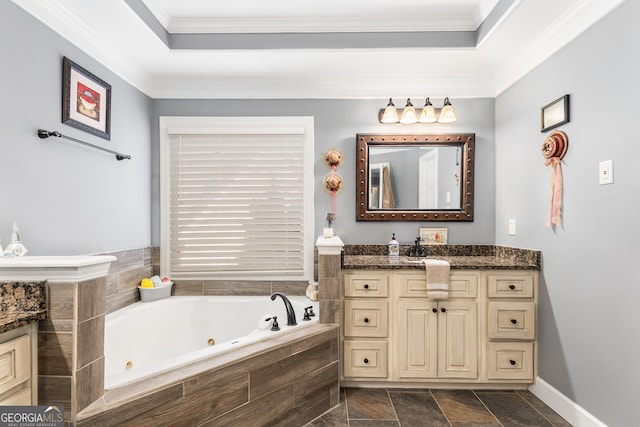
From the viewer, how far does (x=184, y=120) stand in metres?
2.94

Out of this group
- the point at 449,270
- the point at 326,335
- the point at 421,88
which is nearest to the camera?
the point at 326,335

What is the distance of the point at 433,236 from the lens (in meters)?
2.93

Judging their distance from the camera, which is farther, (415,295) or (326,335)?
(415,295)

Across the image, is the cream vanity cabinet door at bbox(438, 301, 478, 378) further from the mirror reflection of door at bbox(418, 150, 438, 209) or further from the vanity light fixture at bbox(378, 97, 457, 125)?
the vanity light fixture at bbox(378, 97, 457, 125)

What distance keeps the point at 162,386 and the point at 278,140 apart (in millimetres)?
2058

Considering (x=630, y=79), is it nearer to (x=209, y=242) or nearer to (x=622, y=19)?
(x=622, y=19)

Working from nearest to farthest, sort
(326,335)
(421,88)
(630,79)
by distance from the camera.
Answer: (630,79)
(326,335)
(421,88)

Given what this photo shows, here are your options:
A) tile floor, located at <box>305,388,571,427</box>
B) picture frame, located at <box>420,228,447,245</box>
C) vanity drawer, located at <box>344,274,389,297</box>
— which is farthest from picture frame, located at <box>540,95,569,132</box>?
tile floor, located at <box>305,388,571,427</box>

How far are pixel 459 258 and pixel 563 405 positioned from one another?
1.11 metres

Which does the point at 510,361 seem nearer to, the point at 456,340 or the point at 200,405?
the point at 456,340

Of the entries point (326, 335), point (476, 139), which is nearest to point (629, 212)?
point (476, 139)

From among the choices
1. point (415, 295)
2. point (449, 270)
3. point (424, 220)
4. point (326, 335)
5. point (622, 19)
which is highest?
point (622, 19)

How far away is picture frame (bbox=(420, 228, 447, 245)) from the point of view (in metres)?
2.93

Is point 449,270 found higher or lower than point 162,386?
higher
